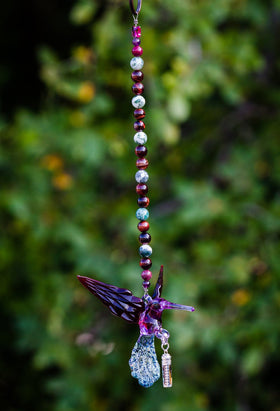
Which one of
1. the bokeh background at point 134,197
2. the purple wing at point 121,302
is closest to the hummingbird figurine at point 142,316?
the purple wing at point 121,302

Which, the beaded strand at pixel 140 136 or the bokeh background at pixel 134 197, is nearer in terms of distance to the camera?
the beaded strand at pixel 140 136

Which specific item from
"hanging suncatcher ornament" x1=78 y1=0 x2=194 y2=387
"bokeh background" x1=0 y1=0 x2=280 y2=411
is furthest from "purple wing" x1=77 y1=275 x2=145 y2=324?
"bokeh background" x1=0 y1=0 x2=280 y2=411

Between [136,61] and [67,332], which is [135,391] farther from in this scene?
[136,61]

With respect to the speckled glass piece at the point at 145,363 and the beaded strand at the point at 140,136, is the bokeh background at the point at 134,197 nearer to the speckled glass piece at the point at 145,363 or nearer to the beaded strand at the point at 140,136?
the beaded strand at the point at 140,136

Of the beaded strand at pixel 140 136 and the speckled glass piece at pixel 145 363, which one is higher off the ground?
the beaded strand at pixel 140 136

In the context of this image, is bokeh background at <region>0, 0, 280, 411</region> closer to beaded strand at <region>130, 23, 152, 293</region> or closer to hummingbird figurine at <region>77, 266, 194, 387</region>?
beaded strand at <region>130, 23, 152, 293</region>

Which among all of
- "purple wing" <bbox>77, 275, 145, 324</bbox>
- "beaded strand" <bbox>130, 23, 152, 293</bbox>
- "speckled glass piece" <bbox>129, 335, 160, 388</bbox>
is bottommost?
"speckled glass piece" <bbox>129, 335, 160, 388</bbox>

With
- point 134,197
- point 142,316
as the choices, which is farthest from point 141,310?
point 134,197
